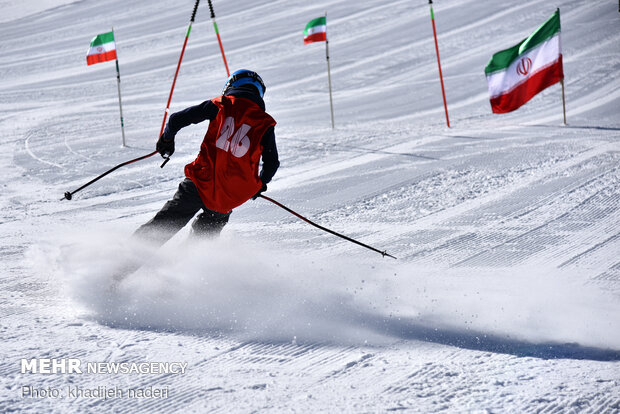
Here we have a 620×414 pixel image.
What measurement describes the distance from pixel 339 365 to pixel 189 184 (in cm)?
166

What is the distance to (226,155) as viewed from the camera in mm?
4238

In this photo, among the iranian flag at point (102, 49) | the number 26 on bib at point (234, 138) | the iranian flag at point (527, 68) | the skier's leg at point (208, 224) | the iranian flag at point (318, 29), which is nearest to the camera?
the number 26 on bib at point (234, 138)

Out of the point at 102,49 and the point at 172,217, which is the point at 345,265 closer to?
the point at 172,217

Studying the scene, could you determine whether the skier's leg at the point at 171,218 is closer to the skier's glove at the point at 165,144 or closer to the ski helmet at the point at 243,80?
the skier's glove at the point at 165,144

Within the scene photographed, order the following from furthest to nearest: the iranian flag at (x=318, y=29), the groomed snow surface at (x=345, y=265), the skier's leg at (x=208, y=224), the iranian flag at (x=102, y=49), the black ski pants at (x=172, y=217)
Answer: the iranian flag at (x=318, y=29) < the iranian flag at (x=102, y=49) < the skier's leg at (x=208, y=224) < the black ski pants at (x=172, y=217) < the groomed snow surface at (x=345, y=265)

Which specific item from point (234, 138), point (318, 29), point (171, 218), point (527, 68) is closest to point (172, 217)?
point (171, 218)

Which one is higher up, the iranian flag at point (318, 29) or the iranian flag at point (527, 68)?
the iranian flag at point (318, 29)

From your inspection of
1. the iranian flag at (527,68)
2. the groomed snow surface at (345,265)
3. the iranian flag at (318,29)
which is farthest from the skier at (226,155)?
the iranian flag at (318,29)

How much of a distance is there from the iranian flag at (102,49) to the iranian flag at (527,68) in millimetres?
6429

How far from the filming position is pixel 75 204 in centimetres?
731

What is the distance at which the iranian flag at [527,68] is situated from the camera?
33.1ft

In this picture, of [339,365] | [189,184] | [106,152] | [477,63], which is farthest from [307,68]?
[339,365]

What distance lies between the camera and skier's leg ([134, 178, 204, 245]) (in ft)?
14.3

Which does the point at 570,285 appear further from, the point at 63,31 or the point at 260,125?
the point at 63,31
